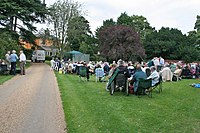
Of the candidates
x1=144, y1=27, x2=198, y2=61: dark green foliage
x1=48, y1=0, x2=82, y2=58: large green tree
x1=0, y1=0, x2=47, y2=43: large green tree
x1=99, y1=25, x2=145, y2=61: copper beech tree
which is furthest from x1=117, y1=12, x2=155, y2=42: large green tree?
x1=0, y1=0, x2=47, y2=43: large green tree

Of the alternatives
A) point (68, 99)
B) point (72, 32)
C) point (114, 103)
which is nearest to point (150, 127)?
point (114, 103)

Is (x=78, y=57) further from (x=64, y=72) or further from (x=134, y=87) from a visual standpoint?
(x=134, y=87)

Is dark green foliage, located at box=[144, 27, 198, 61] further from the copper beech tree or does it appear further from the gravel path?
the gravel path

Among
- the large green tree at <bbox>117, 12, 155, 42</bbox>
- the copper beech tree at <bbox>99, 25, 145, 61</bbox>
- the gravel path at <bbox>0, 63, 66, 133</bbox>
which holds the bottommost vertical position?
the gravel path at <bbox>0, 63, 66, 133</bbox>

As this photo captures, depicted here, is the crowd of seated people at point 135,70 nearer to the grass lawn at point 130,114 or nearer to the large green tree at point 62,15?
the grass lawn at point 130,114

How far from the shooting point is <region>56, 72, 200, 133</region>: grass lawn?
21.9ft

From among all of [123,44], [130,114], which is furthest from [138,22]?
[130,114]

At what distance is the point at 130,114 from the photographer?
8.11 m

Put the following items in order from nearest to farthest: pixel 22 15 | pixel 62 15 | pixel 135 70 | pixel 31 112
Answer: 1. pixel 31 112
2. pixel 135 70
3. pixel 22 15
4. pixel 62 15

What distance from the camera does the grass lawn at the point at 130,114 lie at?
21.9ft

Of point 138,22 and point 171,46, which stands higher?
point 138,22

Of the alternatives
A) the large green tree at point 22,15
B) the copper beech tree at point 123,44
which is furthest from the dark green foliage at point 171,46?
the large green tree at point 22,15

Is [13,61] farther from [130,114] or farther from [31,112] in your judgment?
[130,114]

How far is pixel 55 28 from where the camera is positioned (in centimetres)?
4197
